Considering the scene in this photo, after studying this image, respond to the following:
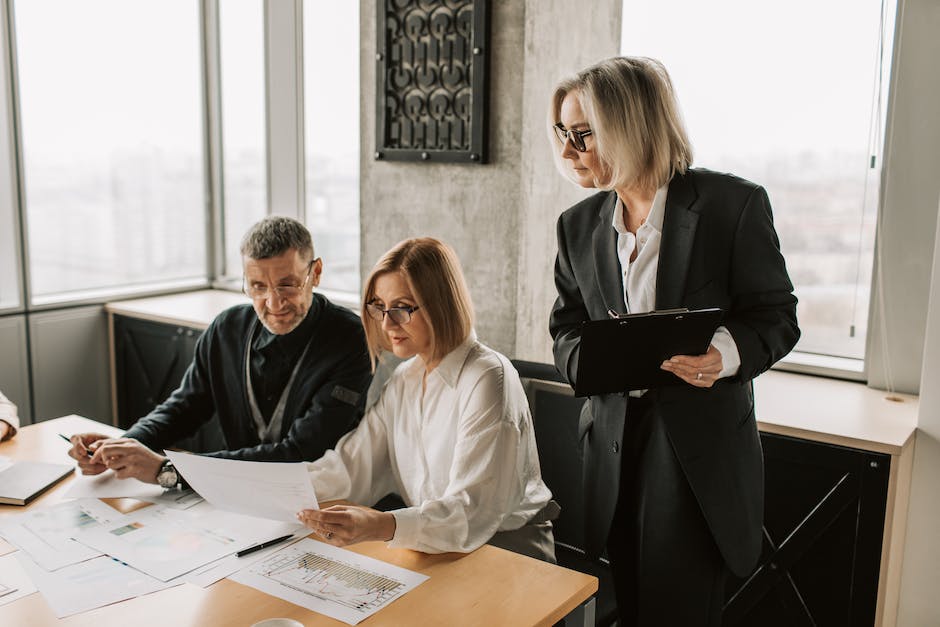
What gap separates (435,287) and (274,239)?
1.62ft

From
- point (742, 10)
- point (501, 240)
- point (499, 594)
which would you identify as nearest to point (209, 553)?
point (499, 594)

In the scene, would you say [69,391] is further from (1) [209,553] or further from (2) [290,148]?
(1) [209,553]

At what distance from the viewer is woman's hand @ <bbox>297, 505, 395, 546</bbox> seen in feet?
4.91

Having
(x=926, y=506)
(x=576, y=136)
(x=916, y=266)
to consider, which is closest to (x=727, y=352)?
(x=576, y=136)

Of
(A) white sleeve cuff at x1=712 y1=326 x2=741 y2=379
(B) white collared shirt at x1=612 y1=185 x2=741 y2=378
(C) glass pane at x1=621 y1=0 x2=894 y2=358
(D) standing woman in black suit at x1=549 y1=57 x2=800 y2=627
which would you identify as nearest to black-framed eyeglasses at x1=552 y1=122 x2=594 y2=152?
(D) standing woman in black suit at x1=549 y1=57 x2=800 y2=627

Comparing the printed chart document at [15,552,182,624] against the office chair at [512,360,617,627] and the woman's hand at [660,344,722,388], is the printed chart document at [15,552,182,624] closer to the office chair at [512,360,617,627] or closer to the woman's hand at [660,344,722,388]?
the woman's hand at [660,344,722,388]

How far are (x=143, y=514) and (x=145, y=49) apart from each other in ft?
9.95

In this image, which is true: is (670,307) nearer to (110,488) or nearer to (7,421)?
(110,488)

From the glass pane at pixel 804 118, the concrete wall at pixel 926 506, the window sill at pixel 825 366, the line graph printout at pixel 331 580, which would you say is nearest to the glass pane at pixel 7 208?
the glass pane at pixel 804 118

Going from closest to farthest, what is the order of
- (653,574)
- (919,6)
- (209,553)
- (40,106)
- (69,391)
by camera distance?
(209,553) < (653,574) < (919,6) < (40,106) < (69,391)

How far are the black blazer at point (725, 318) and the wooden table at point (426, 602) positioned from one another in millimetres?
359

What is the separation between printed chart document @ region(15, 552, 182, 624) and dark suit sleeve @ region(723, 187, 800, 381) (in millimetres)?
1114

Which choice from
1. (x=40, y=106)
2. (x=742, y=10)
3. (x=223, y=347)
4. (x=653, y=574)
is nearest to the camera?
(x=653, y=574)

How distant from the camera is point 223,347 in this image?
2.31 m
